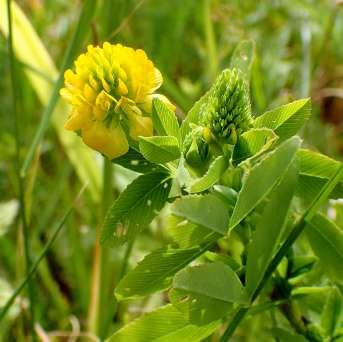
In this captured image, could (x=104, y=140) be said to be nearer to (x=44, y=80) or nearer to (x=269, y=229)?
(x=269, y=229)

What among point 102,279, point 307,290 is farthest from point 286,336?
point 102,279

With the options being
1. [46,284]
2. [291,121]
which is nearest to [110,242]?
[291,121]

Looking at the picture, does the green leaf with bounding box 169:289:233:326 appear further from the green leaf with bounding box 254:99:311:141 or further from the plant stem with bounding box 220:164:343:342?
the green leaf with bounding box 254:99:311:141

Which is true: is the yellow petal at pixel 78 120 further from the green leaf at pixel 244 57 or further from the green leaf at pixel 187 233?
the green leaf at pixel 244 57

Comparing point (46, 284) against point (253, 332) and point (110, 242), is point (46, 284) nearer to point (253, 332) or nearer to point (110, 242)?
point (253, 332)

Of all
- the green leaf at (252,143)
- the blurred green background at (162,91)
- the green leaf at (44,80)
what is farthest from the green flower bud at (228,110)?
the green leaf at (44,80)
